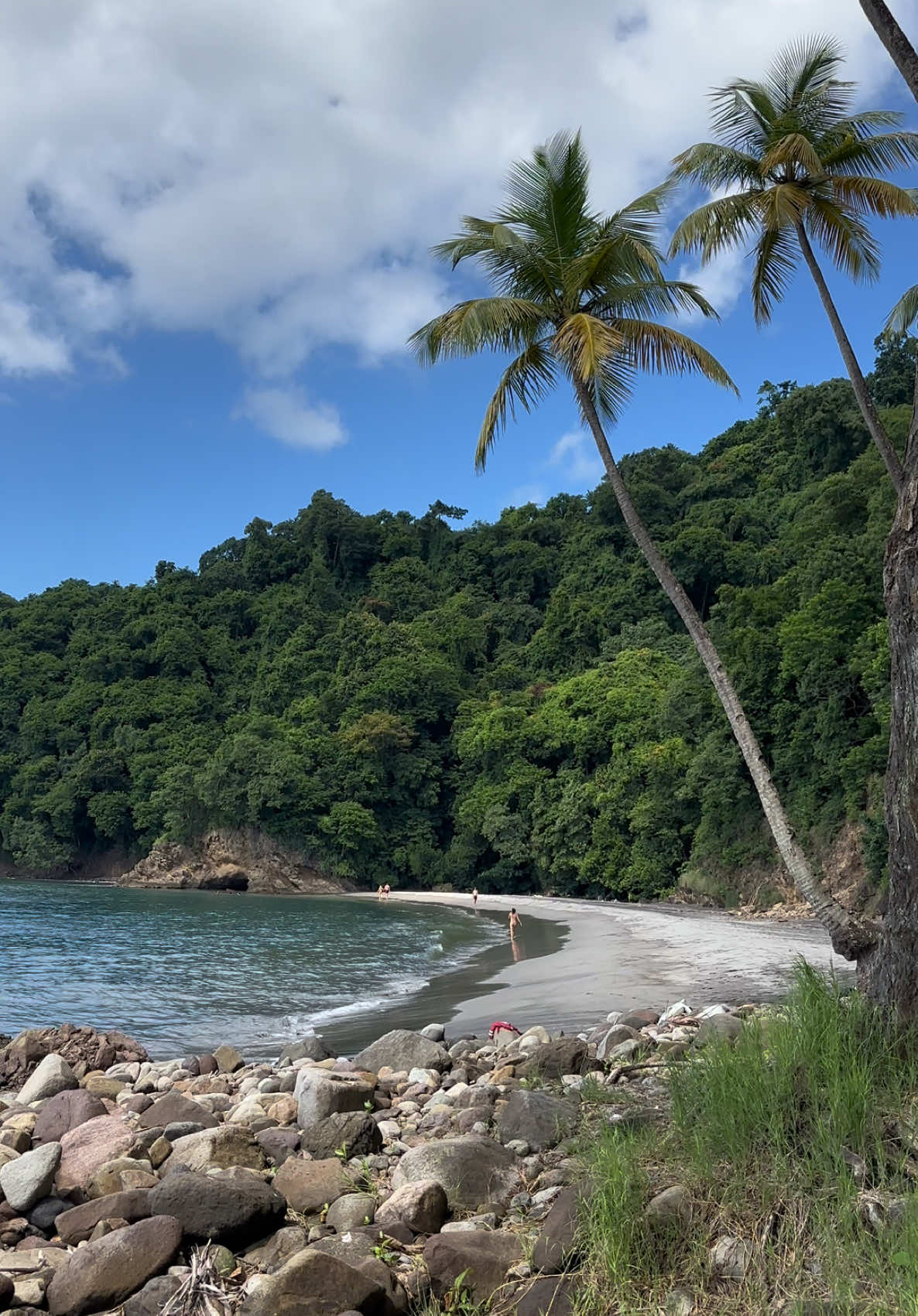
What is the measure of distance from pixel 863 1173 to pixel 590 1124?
181 cm

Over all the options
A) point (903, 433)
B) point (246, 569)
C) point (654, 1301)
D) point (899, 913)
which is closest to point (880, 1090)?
point (899, 913)

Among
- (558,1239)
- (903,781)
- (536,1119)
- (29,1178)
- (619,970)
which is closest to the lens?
(558,1239)

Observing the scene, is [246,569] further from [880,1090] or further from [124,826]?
[880,1090]

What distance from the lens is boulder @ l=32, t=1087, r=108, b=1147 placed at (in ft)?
22.4

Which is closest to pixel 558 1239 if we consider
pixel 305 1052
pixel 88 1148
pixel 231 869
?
pixel 88 1148

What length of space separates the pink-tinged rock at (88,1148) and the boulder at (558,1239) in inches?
119

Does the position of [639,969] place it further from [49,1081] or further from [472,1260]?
[472,1260]

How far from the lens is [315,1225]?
4.74 metres

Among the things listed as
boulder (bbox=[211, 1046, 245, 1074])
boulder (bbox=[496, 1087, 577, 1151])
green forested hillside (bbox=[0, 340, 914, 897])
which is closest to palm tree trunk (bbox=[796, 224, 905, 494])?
boulder (bbox=[496, 1087, 577, 1151])

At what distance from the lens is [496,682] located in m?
69.6

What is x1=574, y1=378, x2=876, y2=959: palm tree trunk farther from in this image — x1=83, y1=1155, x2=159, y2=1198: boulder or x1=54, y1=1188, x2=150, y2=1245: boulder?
x1=83, y1=1155, x2=159, y2=1198: boulder

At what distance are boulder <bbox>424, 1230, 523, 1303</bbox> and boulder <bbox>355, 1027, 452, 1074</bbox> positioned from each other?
12.8ft

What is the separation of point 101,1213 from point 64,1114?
7.71ft

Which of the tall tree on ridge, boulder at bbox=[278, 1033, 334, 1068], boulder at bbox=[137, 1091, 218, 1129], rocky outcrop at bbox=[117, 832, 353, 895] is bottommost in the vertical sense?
rocky outcrop at bbox=[117, 832, 353, 895]
